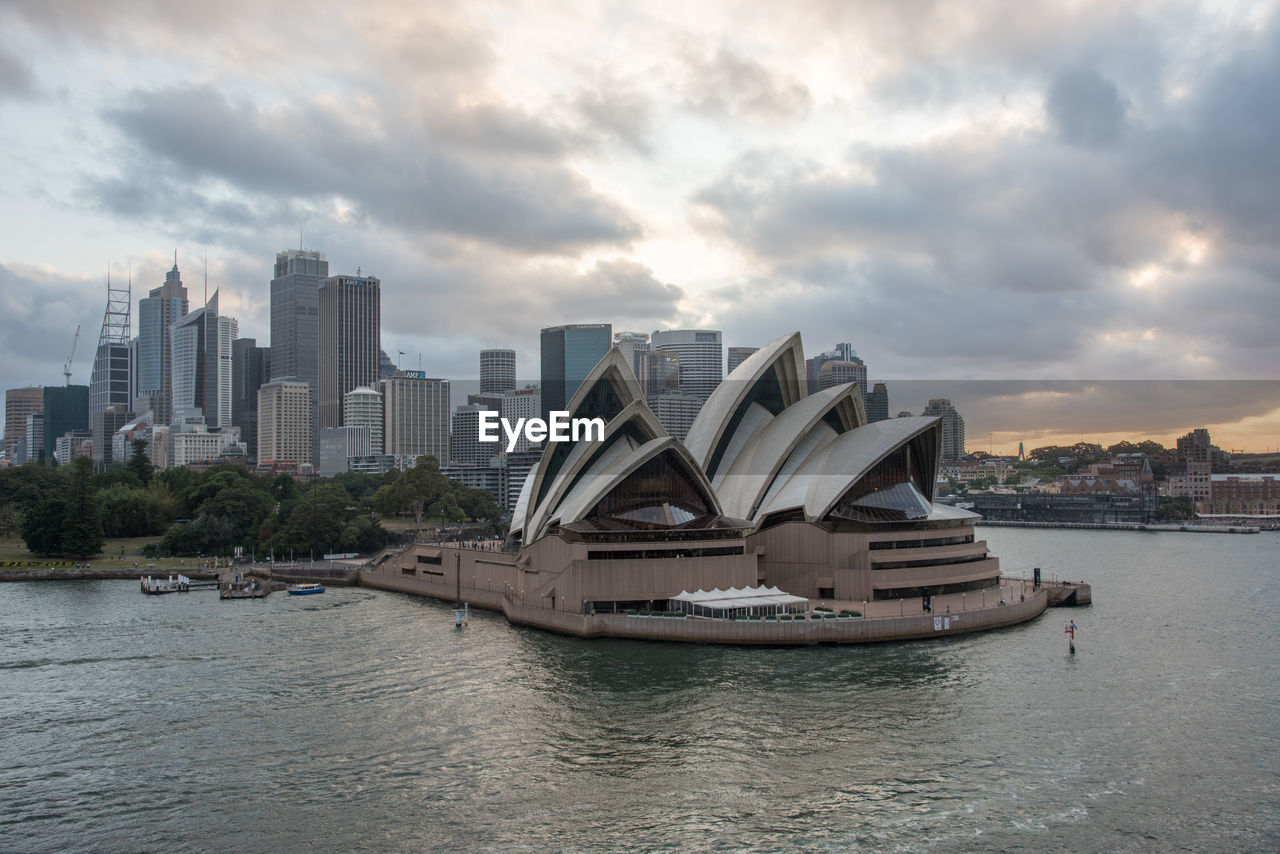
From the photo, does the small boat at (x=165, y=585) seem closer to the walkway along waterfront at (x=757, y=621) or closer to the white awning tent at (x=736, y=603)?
the walkway along waterfront at (x=757, y=621)

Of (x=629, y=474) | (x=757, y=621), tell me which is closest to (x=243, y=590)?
(x=629, y=474)

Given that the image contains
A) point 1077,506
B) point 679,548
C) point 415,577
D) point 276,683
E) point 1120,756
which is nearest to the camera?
point 1120,756

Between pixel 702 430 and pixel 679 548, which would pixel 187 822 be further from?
pixel 702 430

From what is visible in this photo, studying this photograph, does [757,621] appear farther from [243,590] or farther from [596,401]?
[243,590]

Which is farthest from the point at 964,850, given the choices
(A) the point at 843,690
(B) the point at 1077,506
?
(B) the point at 1077,506

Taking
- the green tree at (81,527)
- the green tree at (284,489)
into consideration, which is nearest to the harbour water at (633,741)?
the green tree at (81,527)

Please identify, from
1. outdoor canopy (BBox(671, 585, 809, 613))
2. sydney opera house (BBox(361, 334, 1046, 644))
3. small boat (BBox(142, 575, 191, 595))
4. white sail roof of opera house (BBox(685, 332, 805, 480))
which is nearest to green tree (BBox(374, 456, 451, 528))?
small boat (BBox(142, 575, 191, 595))
